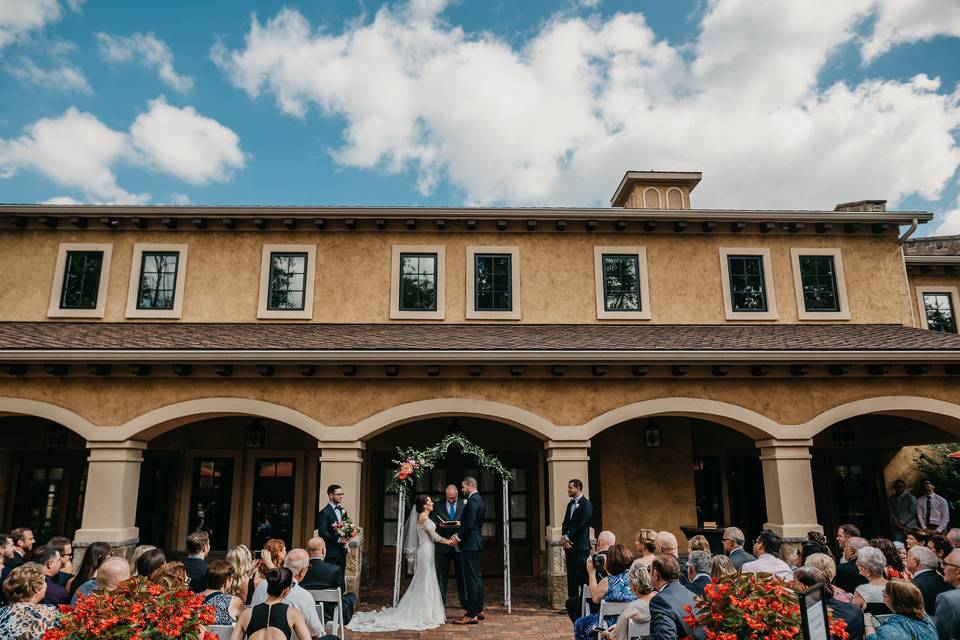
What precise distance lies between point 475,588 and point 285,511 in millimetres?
5786

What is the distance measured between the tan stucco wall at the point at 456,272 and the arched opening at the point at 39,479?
2.48m

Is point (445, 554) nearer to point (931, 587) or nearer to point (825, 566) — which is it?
point (825, 566)

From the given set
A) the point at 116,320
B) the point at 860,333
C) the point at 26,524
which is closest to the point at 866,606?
the point at 860,333

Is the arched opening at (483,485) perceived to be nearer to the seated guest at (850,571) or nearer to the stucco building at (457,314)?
the stucco building at (457,314)

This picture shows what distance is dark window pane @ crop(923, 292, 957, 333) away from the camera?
15148 mm

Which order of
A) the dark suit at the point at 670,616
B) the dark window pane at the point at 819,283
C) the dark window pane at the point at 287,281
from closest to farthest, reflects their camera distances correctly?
the dark suit at the point at 670,616 → the dark window pane at the point at 287,281 → the dark window pane at the point at 819,283

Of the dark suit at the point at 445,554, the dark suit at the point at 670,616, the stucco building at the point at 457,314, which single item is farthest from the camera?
the stucco building at the point at 457,314

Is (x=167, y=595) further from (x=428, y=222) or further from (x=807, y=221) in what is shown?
(x=807, y=221)

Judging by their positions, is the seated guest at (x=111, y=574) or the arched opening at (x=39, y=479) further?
the arched opening at (x=39, y=479)

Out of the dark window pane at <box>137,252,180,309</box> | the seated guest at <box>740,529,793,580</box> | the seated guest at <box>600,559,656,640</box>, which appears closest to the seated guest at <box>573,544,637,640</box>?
the seated guest at <box>600,559,656,640</box>

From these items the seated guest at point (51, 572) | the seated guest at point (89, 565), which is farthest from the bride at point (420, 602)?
the seated guest at point (51, 572)

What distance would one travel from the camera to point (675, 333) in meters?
12.3

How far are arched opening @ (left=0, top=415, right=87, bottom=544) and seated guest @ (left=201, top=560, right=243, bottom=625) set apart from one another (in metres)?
9.81

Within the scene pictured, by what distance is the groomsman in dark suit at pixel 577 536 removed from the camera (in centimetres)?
919
